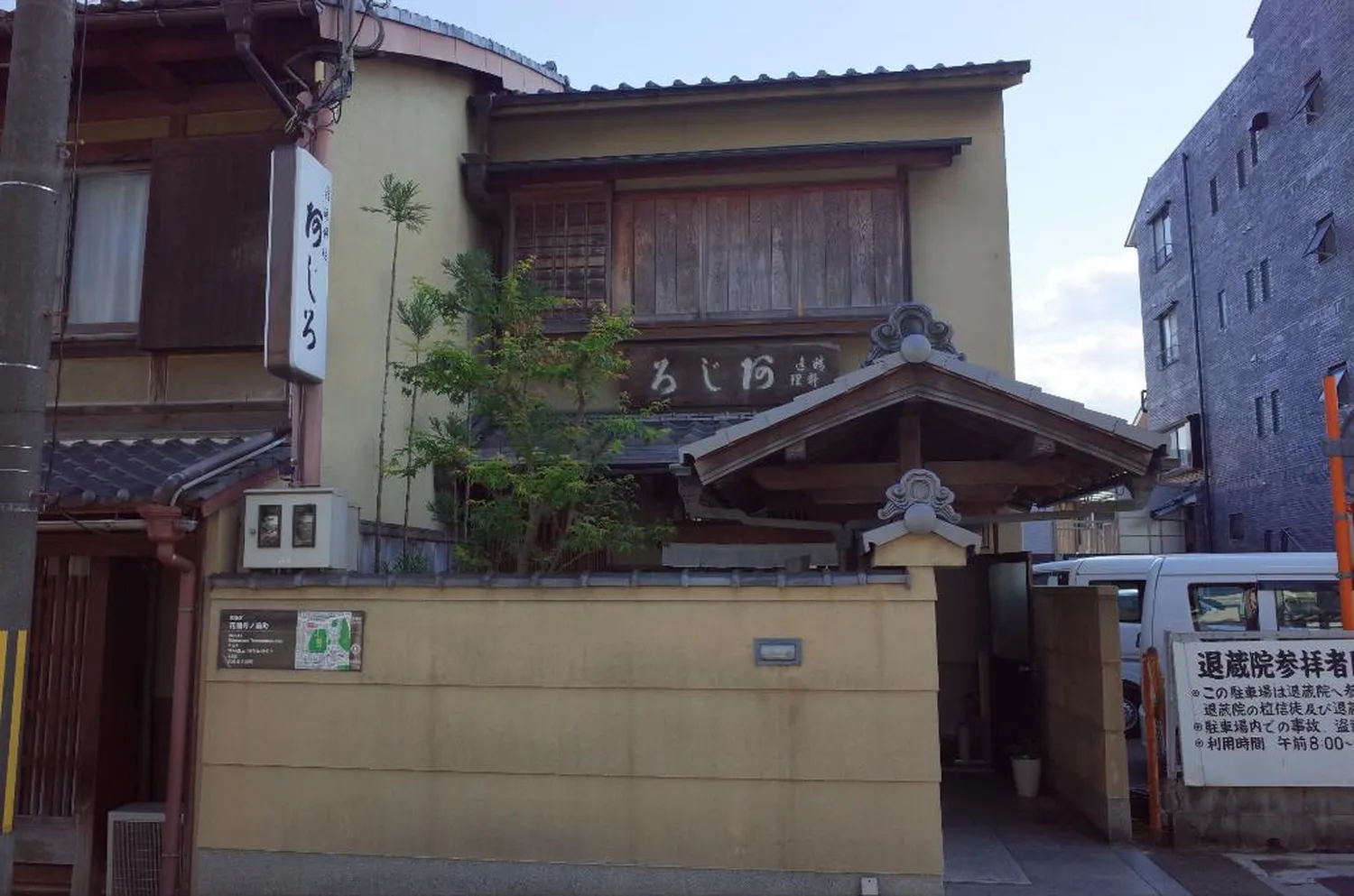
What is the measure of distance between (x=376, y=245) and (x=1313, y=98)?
2260cm

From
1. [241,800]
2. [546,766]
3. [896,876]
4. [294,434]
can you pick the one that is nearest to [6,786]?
[241,800]

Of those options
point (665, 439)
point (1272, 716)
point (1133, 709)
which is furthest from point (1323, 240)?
point (665, 439)

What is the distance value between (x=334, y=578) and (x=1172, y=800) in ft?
23.5

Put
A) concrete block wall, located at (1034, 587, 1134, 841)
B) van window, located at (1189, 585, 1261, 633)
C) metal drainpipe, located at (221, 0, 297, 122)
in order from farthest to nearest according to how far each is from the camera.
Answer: van window, located at (1189, 585, 1261, 633) < concrete block wall, located at (1034, 587, 1134, 841) < metal drainpipe, located at (221, 0, 297, 122)

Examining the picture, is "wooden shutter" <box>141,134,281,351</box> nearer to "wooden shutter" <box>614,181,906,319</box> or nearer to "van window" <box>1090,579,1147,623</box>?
"wooden shutter" <box>614,181,906,319</box>

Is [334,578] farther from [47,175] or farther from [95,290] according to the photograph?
[95,290]

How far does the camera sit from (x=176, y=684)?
7.46m

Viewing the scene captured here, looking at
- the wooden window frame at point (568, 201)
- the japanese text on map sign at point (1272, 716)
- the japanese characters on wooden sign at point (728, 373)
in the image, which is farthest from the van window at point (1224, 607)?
the wooden window frame at point (568, 201)

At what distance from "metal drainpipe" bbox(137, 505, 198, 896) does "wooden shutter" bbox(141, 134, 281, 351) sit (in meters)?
2.34

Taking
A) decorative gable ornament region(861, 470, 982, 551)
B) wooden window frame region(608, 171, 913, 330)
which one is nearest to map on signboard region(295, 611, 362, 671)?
decorative gable ornament region(861, 470, 982, 551)

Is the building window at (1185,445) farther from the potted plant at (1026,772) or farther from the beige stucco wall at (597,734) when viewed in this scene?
the beige stucco wall at (597,734)

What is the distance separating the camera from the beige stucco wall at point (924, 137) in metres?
12.0

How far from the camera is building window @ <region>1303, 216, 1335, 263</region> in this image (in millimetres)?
21734

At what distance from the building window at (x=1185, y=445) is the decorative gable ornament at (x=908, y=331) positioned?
24346 millimetres
